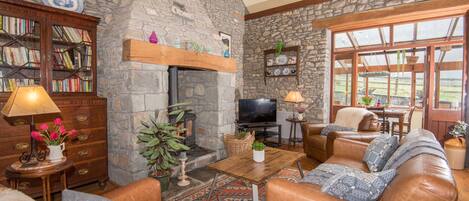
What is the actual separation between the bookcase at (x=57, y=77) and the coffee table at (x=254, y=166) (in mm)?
1611

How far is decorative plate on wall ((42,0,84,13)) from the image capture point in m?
2.82

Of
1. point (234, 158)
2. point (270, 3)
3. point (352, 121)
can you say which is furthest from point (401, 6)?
point (234, 158)

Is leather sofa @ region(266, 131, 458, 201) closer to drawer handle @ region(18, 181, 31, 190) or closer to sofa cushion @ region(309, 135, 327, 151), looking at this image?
sofa cushion @ region(309, 135, 327, 151)

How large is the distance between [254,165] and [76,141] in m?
2.14

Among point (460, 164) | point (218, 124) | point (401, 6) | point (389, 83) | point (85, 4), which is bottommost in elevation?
point (460, 164)

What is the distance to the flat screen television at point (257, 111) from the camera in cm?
515

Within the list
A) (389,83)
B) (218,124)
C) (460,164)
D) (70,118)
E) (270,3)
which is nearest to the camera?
(70,118)

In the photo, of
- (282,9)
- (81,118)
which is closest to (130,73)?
(81,118)

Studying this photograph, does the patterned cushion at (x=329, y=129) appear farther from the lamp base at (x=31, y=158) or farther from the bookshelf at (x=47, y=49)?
the lamp base at (x=31, y=158)

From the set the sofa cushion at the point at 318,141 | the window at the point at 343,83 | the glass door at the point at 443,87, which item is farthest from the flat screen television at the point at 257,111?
the glass door at the point at 443,87

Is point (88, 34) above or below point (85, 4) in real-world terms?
below

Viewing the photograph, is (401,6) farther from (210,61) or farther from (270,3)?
(210,61)

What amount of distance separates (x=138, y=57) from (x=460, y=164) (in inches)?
196

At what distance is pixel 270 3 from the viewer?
586cm
